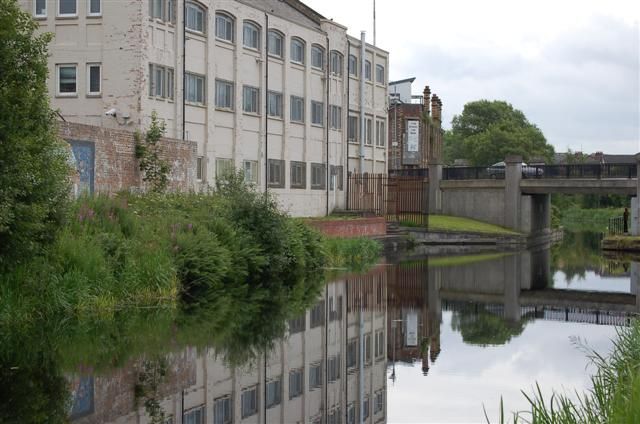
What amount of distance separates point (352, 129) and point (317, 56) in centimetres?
591

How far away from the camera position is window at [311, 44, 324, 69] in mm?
51781

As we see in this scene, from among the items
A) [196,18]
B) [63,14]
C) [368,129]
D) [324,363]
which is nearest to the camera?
[324,363]

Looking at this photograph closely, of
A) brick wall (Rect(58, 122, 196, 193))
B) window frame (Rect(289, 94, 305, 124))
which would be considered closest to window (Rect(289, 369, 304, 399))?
brick wall (Rect(58, 122, 196, 193))

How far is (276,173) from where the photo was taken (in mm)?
48531

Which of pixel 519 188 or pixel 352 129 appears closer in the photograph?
pixel 352 129

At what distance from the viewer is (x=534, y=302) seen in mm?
28359

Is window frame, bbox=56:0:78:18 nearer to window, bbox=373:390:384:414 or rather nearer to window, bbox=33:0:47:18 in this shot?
window, bbox=33:0:47:18

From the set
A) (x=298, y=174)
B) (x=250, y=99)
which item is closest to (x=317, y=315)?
(x=250, y=99)

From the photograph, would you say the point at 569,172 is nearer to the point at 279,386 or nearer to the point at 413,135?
the point at 413,135

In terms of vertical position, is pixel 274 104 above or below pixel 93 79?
above

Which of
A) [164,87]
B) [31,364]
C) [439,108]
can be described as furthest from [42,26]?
[439,108]

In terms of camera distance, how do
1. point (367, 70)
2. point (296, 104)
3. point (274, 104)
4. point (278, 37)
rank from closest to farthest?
point (274, 104), point (278, 37), point (296, 104), point (367, 70)

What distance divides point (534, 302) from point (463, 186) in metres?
39.7

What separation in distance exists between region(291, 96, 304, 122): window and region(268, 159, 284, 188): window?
112 inches
